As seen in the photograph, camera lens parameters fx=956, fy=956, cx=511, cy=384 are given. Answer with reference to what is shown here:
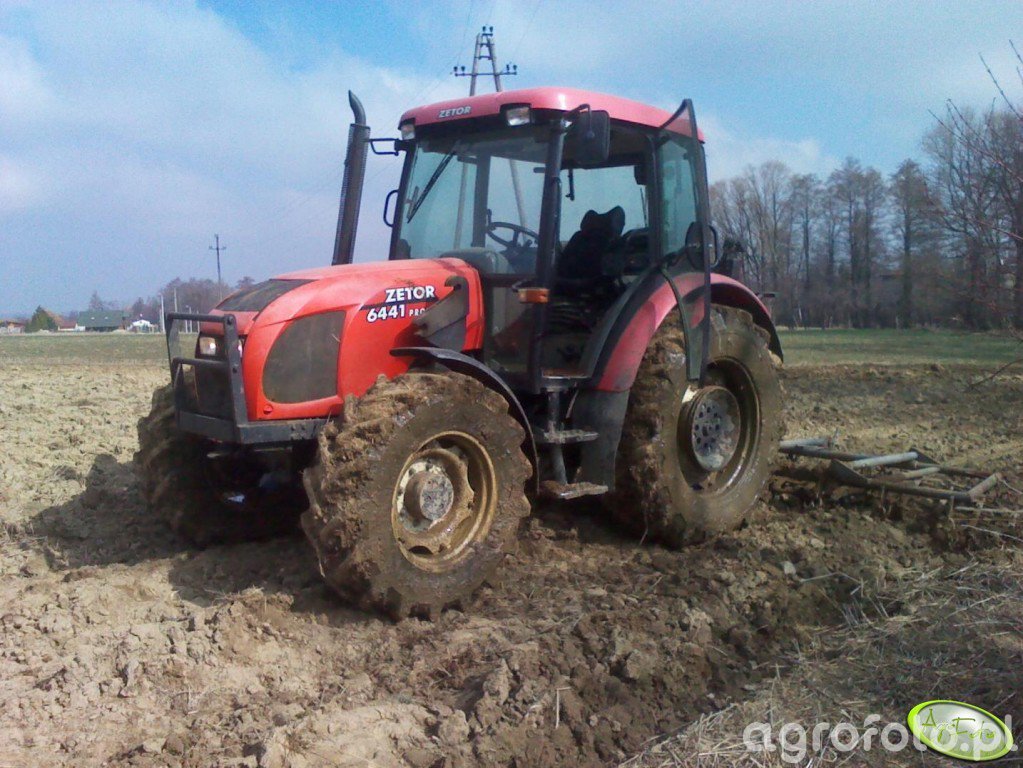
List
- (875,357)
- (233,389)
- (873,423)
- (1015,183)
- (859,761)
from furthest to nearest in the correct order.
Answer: (875,357), (873,423), (1015,183), (233,389), (859,761)

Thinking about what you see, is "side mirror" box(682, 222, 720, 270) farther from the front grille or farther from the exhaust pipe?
the front grille

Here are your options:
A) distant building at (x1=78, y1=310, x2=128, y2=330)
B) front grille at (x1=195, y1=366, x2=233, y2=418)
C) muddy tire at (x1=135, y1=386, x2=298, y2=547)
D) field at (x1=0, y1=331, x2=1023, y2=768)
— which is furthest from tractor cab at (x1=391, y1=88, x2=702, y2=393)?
distant building at (x1=78, y1=310, x2=128, y2=330)

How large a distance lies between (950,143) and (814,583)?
2.79 m

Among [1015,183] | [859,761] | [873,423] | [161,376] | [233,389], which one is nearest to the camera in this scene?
[859,761]

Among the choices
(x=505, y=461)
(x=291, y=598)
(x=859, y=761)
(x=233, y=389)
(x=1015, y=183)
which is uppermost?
(x=1015, y=183)

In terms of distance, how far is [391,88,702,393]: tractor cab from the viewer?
511 centimetres

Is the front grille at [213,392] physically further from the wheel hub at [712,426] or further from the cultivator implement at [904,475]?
the cultivator implement at [904,475]

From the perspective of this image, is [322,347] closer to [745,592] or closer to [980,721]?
[745,592]

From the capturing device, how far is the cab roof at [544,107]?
5.02 metres

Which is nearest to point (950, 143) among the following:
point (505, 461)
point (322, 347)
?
point (505, 461)

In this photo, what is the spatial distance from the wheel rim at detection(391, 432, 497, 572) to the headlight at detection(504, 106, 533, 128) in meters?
Answer: 1.73

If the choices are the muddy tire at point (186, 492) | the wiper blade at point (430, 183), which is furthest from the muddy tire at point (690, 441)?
the muddy tire at point (186, 492)

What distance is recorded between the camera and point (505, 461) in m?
4.64

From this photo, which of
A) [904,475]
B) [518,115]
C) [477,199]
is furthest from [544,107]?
[904,475]
